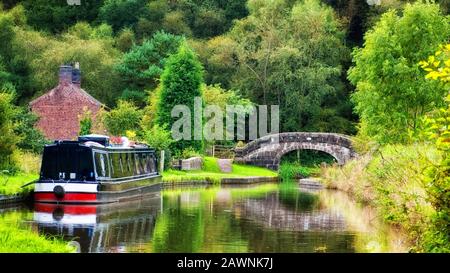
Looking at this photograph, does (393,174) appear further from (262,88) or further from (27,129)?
(262,88)

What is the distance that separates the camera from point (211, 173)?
40.6 metres

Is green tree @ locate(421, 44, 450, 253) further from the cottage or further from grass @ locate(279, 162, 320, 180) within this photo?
grass @ locate(279, 162, 320, 180)

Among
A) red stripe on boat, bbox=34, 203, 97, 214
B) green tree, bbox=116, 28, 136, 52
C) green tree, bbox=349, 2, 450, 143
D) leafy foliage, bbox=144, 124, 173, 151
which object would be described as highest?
green tree, bbox=116, 28, 136, 52

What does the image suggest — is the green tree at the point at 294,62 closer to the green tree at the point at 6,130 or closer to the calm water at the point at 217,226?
the calm water at the point at 217,226

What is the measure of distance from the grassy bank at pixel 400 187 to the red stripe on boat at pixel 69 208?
7.99 metres

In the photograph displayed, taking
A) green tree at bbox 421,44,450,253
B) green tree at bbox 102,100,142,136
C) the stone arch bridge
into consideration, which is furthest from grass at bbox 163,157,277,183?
green tree at bbox 421,44,450,253

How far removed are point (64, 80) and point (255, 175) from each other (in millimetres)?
12288

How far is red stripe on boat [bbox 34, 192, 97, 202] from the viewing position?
2323 centimetres

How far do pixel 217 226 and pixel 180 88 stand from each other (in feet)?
73.9

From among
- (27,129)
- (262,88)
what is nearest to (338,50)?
(262,88)

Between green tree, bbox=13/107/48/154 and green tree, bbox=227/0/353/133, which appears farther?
green tree, bbox=227/0/353/133

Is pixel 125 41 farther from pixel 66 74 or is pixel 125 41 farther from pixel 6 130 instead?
pixel 6 130

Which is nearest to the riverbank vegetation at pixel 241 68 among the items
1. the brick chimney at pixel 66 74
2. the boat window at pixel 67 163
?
the boat window at pixel 67 163

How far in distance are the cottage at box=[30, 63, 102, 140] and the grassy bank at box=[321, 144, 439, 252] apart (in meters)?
16.9
